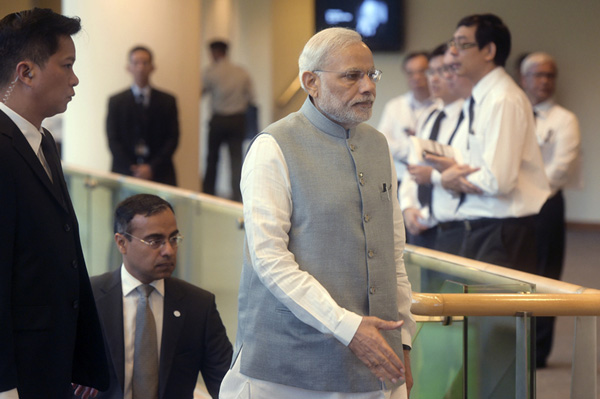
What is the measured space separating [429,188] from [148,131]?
3.71 metres

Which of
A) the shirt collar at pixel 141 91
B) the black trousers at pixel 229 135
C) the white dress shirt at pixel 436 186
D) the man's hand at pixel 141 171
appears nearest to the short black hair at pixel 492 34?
the white dress shirt at pixel 436 186

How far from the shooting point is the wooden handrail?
7.71 ft

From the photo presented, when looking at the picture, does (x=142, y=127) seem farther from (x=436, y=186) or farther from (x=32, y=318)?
(x=32, y=318)

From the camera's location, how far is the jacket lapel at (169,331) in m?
3.11

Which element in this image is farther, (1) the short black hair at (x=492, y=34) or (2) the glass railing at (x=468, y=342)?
(1) the short black hair at (x=492, y=34)

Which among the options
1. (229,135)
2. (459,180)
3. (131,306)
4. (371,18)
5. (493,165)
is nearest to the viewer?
(131,306)

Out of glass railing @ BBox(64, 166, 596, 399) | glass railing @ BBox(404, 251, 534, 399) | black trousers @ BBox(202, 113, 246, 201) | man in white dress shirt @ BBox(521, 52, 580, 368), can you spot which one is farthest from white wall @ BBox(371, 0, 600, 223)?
glass railing @ BBox(404, 251, 534, 399)

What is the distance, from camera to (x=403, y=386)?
7.51 feet

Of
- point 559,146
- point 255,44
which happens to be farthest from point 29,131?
point 255,44

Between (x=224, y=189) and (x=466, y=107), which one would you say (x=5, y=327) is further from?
(x=224, y=189)

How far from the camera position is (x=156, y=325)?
319 centimetres

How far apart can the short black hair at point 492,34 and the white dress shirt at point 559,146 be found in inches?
61.2

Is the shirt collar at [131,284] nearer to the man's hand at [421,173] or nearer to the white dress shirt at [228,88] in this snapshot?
the man's hand at [421,173]

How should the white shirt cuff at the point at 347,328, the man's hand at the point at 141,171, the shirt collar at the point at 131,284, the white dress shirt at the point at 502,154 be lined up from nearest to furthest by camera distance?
the white shirt cuff at the point at 347,328 < the shirt collar at the point at 131,284 < the white dress shirt at the point at 502,154 < the man's hand at the point at 141,171
